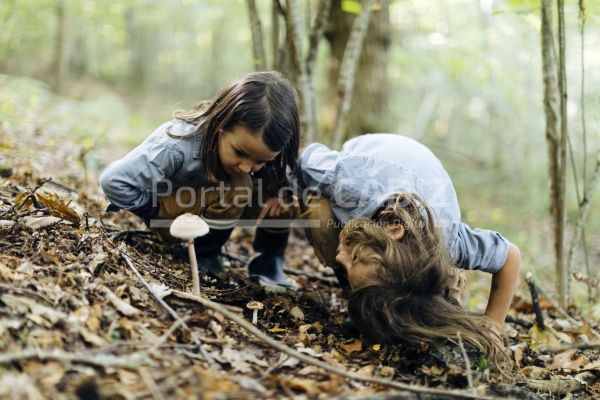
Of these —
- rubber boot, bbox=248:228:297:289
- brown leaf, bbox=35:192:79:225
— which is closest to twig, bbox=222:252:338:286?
rubber boot, bbox=248:228:297:289

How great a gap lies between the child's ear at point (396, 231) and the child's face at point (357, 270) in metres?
0.24

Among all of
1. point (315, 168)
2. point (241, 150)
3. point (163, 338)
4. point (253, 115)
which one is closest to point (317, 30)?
point (315, 168)

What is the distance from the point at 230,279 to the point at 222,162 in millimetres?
851

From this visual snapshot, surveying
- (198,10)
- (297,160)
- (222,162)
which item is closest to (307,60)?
(297,160)

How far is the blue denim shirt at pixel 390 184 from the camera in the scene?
10.3 ft

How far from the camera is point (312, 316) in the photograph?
3.20m

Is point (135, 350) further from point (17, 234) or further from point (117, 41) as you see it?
point (117, 41)

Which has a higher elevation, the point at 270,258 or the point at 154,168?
the point at 154,168

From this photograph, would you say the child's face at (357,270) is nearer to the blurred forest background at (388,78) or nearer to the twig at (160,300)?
the twig at (160,300)

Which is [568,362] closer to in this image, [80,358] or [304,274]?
[304,274]

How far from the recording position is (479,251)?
315 cm

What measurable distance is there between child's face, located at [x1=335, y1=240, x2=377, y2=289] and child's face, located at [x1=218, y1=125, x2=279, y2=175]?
839 mm

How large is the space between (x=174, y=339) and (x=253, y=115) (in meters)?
1.53

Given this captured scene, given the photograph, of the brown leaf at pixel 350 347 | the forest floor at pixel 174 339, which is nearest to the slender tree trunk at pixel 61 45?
the forest floor at pixel 174 339
